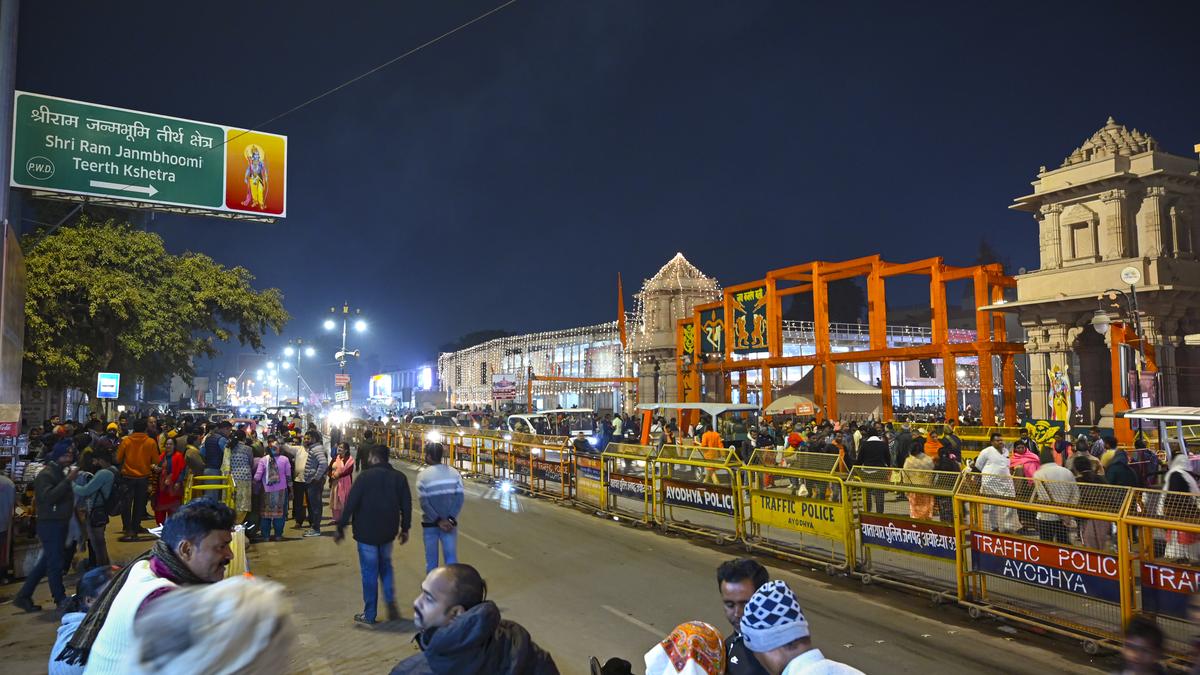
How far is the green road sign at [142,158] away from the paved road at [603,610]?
10.3 metres

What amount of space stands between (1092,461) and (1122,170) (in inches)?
901

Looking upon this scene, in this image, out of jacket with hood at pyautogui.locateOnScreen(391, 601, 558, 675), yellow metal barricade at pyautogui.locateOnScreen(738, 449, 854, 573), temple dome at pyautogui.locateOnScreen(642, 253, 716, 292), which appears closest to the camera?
jacket with hood at pyautogui.locateOnScreen(391, 601, 558, 675)

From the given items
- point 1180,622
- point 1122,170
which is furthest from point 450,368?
point 1180,622

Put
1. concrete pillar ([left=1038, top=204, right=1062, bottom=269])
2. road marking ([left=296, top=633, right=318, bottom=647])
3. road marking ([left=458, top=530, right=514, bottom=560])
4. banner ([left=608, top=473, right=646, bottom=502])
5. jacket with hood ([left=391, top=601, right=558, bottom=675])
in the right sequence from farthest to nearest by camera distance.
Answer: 1. concrete pillar ([left=1038, top=204, right=1062, bottom=269])
2. banner ([left=608, top=473, right=646, bottom=502])
3. road marking ([left=458, top=530, right=514, bottom=560])
4. road marking ([left=296, top=633, right=318, bottom=647])
5. jacket with hood ([left=391, top=601, right=558, bottom=675])

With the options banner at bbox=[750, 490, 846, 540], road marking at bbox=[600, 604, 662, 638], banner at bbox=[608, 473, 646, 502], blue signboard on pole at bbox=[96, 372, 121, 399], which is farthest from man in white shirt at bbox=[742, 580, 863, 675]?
blue signboard on pole at bbox=[96, 372, 121, 399]

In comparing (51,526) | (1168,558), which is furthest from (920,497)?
(51,526)

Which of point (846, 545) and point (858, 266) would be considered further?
point (858, 266)

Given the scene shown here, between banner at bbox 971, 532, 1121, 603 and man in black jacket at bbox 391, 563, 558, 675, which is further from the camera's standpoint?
banner at bbox 971, 532, 1121, 603

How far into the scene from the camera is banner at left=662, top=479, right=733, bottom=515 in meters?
12.1

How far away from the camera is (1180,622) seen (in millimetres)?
6492

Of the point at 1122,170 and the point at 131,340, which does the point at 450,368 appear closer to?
the point at 131,340

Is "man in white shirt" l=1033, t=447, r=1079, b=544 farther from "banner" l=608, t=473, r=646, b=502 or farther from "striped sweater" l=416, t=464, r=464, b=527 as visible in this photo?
"banner" l=608, t=473, r=646, b=502

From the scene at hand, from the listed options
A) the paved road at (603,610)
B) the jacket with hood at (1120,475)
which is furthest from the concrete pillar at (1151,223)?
the paved road at (603,610)

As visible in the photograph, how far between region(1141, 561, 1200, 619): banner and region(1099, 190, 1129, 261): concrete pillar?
87.7 feet
